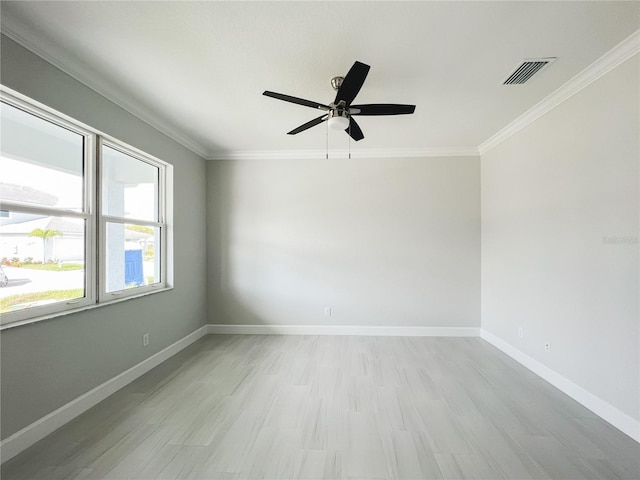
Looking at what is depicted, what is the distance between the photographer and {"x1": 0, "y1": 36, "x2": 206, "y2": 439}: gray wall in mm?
1642

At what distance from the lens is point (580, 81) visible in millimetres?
2115

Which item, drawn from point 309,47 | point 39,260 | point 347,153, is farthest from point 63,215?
point 347,153

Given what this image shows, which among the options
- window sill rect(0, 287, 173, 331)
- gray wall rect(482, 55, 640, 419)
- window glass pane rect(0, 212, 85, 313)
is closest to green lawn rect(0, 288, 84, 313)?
window glass pane rect(0, 212, 85, 313)

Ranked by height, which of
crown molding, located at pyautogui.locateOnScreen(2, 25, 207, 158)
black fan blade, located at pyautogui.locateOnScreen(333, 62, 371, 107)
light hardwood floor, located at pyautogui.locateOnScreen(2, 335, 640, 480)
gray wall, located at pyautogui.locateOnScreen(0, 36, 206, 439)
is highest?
crown molding, located at pyautogui.locateOnScreen(2, 25, 207, 158)

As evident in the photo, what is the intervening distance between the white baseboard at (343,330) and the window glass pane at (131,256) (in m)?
1.34

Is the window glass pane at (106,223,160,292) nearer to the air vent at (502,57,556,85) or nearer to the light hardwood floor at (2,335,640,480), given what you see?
the light hardwood floor at (2,335,640,480)

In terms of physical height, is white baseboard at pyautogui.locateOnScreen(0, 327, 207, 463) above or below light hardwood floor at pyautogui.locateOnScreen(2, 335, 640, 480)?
above

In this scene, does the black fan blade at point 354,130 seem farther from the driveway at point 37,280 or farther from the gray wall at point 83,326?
the driveway at point 37,280

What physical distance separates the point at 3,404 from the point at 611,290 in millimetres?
4121

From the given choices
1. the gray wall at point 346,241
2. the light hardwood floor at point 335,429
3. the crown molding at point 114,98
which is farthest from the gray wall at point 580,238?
the crown molding at point 114,98

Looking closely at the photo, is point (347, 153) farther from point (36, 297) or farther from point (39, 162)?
point (36, 297)

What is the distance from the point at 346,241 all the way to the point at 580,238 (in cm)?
247

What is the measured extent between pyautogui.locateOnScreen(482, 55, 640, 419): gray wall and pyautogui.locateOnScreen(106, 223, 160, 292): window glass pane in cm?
412

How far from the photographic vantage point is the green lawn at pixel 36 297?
1687mm
